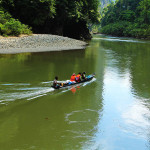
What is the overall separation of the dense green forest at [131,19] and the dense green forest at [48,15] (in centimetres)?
2377

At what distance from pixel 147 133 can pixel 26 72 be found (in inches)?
468

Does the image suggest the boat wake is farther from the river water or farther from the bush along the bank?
the bush along the bank

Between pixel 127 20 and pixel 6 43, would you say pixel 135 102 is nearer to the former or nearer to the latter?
pixel 6 43

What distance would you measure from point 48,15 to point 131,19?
65.7 m

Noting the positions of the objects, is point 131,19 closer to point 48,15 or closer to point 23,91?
point 48,15

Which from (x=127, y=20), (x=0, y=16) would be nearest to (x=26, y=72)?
(x=0, y=16)

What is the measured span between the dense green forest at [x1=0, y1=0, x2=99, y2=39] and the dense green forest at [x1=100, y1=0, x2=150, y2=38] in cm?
2377

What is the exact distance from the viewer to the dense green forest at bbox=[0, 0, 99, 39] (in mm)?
35406

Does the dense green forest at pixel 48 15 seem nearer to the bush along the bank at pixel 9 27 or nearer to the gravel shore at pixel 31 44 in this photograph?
the bush along the bank at pixel 9 27

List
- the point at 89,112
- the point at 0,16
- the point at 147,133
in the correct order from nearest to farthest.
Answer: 1. the point at 147,133
2. the point at 89,112
3. the point at 0,16

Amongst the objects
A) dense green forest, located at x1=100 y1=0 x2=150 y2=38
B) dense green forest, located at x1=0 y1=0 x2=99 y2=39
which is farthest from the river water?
dense green forest, located at x1=100 y1=0 x2=150 y2=38

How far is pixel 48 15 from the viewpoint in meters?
39.6

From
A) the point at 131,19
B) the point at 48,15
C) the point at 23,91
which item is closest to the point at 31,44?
the point at 48,15

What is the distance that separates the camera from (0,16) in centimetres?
3294
